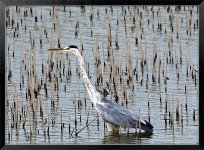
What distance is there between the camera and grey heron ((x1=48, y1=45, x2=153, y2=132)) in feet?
31.6

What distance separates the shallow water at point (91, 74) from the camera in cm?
945

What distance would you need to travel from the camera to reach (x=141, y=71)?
10273 millimetres

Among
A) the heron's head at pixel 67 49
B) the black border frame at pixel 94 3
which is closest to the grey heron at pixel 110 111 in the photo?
the heron's head at pixel 67 49

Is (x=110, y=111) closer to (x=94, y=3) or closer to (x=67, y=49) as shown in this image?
(x=67, y=49)

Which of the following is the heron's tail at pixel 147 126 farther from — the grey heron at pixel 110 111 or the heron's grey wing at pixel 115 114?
the heron's grey wing at pixel 115 114

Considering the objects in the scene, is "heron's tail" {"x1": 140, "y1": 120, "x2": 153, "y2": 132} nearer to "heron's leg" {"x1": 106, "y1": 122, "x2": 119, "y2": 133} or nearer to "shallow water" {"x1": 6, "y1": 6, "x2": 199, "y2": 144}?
"shallow water" {"x1": 6, "y1": 6, "x2": 199, "y2": 144}

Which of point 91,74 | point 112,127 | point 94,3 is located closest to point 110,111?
point 112,127

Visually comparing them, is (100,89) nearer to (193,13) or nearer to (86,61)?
(86,61)

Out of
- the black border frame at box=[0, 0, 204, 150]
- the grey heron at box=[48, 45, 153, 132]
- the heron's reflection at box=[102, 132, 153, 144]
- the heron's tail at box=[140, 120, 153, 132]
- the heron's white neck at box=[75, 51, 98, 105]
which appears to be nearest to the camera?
the black border frame at box=[0, 0, 204, 150]

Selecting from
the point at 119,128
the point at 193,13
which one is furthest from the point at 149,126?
the point at 193,13

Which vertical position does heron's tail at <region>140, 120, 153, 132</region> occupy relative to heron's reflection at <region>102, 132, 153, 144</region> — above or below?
above

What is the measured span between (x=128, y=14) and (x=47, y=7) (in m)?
1.16

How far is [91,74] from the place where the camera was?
34.2 feet

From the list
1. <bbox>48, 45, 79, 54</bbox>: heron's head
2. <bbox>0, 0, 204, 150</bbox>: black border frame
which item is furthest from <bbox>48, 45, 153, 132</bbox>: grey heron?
<bbox>0, 0, 204, 150</bbox>: black border frame
